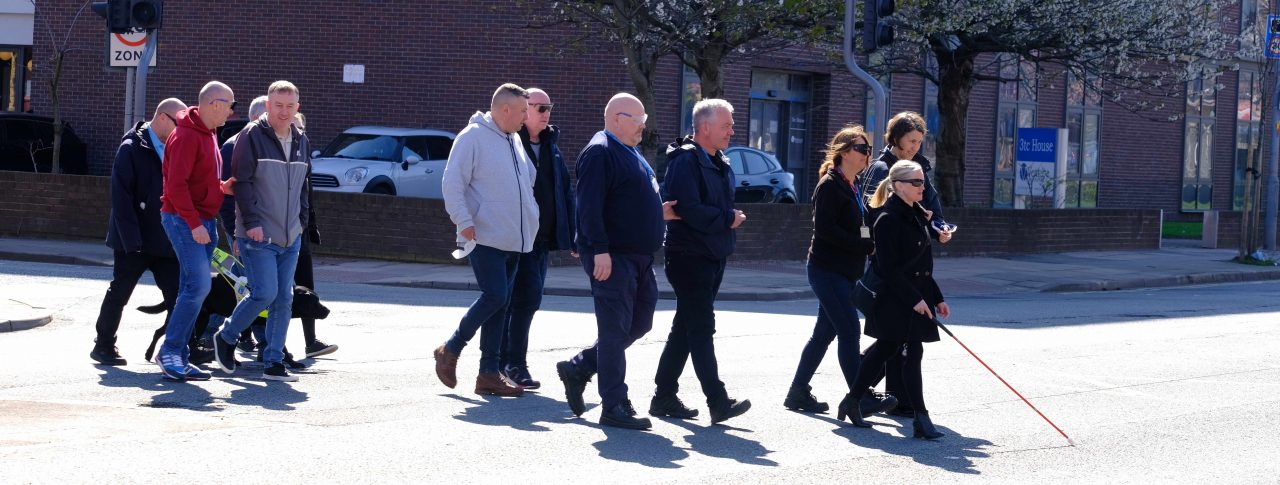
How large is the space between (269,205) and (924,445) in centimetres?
386

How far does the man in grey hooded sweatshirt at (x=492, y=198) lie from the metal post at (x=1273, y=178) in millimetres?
19451

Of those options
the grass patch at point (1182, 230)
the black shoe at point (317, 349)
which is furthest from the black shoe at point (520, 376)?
the grass patch at point (1182, 230)

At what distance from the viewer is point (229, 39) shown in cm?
2616

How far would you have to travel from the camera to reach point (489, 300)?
787 centimetres

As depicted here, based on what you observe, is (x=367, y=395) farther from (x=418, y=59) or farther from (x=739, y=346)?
(x=418, y=59)

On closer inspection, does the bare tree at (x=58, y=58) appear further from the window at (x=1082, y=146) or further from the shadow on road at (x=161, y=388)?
the window at (x=1082, y=146)

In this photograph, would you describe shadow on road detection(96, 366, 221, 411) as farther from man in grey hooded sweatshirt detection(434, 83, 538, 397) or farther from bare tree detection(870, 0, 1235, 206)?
bare tree detection(870, 0, 1235, 206)

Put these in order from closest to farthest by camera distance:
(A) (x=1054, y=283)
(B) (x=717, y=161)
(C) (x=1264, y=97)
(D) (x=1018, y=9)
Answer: (B) (x=717, y=161) → (A) (x=1054, y=283) → (D) (x=1018, y=9) → (C) (x=1264, y=97)

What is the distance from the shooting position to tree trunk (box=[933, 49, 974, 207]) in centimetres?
2447

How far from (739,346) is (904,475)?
4552 millimetres

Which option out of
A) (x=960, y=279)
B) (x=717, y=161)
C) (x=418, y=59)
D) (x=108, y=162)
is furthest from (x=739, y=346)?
(x=108, y=162)

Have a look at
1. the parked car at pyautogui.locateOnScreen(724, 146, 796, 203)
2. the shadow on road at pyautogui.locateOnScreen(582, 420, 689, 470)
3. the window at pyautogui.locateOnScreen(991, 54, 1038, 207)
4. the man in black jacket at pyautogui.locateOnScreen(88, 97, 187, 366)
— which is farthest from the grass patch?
the shadow on road at pyautogui.locateOnScreen(582, 420, 689, 470)

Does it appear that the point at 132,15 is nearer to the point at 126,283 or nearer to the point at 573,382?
the point at 126,283

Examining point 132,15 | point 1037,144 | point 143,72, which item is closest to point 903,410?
point 132,15
